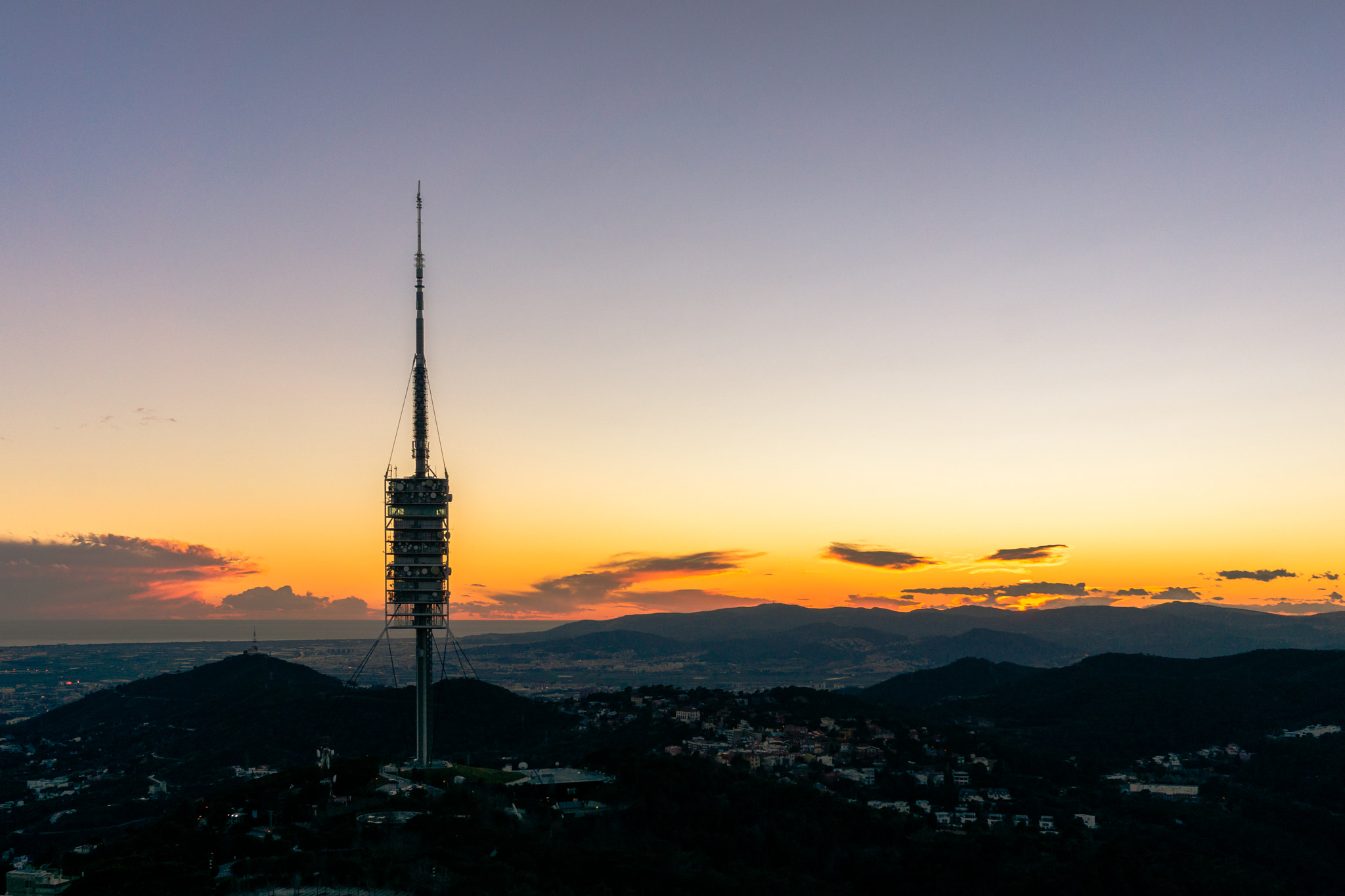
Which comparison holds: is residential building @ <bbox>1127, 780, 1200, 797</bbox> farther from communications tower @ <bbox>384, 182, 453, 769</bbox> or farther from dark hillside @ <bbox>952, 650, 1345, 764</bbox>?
communications tower @ <bbox>384, 182, 453, 769</bbox>

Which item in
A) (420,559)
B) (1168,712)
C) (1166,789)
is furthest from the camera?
(1168,712)

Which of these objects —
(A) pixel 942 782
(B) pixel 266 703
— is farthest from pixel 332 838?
(B) pixel 266 703

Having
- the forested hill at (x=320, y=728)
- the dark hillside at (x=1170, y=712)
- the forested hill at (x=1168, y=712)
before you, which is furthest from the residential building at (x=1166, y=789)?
the forested hill at (x=320, y=728)

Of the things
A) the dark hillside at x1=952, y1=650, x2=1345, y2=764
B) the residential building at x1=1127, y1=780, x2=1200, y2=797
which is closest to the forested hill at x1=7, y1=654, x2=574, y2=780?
the residential building at x1=1127, y1=780, x2=1200, y2=797

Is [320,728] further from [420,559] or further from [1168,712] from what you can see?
[1168,712]

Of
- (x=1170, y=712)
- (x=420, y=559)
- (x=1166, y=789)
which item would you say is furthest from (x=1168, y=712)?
(x=420, y=559)

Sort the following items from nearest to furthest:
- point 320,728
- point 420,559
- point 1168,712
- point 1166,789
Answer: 1. point 420,559
2. point 1166,789
3. point 320,728
4. point 1168,712

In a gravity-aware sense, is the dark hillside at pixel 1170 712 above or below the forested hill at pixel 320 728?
below

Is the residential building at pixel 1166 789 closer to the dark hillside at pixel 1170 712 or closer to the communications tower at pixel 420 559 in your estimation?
the dark hillside at pixel 1170 712

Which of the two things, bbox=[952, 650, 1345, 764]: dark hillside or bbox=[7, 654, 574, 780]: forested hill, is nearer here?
bbox=[7, 654, 574, 780]: forested hill

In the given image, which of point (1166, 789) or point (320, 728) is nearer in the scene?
point (1166, 789)

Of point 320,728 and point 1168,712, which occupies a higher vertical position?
point 320,728

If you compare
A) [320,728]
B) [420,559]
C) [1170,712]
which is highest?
[420,559]

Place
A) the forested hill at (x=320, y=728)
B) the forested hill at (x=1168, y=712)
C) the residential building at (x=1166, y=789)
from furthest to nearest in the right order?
1. the forested hill at (x=1168, y=712)
2. the forested hill at (x=320, y=728)
3. the residential building at (x=1166, y=789)
